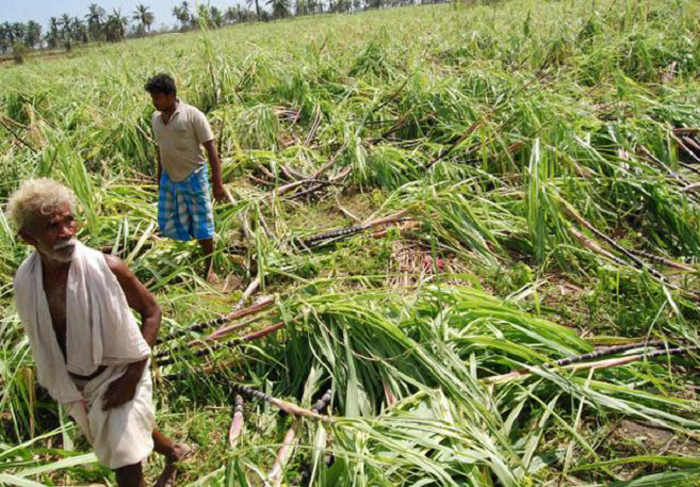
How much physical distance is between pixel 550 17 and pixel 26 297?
8047 millimetres

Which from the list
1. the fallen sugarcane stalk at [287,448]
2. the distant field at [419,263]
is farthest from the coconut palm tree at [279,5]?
the fallen sugarcane stalk at [287,448]

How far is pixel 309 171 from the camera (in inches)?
173

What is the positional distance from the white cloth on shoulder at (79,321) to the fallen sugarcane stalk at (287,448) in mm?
604

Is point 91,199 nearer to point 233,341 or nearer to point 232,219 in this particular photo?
point 232,219

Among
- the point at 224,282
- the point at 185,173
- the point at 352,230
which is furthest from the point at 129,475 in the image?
the point at 352,230

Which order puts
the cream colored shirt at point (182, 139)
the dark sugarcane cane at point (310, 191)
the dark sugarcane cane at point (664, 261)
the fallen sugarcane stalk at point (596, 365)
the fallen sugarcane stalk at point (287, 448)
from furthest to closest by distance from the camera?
the dark sugarcane cane at point (310, 191), the cream colored shirt at point (182, 139), the dark sugarcane cane at point (664, 261), the fallen sugarcane stalk at point (596, 365), the fallen sugarcane stalk at point (287, 448)

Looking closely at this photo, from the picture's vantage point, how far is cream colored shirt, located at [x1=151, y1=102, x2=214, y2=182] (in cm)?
288

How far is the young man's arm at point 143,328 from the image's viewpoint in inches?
59.6

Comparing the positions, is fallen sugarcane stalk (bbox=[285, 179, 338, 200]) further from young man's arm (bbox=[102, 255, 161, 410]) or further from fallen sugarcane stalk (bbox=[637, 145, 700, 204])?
young man's arm (bbox=[102, 255, 161, 410])

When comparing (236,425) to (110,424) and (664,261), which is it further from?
(664,261)

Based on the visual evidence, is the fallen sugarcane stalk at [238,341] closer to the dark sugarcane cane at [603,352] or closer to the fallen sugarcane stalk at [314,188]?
the dark sugarcane cane at [603,352]

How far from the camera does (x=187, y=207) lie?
3.04 m

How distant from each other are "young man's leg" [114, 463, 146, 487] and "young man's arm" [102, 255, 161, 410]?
0.21 meters

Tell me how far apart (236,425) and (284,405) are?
21cm
